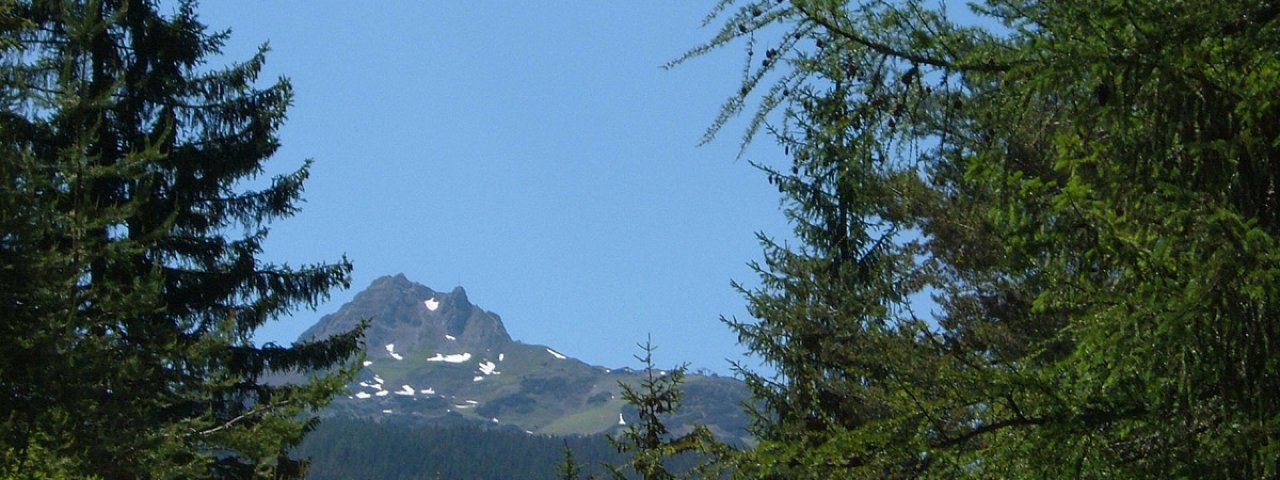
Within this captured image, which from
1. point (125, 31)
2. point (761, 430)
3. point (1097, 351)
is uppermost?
point (125, 31)

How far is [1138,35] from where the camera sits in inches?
149

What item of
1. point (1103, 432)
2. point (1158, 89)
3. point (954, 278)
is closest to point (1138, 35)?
point (1158, 89)

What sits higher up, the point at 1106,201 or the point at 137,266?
the point at 137,266

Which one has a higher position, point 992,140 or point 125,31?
point 125,31

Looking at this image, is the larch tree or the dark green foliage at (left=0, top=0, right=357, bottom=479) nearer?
the larch tree

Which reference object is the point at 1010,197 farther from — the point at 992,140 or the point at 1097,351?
the point at 1097,351

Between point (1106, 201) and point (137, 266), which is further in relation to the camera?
point (137, 266)

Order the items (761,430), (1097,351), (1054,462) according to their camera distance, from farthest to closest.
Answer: (761,430) < (1054,462) < (1097,351)

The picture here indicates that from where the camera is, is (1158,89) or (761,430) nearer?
(1158,89)

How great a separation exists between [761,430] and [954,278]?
5.13 metres

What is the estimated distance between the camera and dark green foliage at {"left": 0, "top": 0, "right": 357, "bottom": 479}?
1055 cm

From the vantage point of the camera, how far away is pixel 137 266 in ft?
56.1

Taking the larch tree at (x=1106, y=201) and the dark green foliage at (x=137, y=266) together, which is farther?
the dark green foliage at (x=137, y=266)

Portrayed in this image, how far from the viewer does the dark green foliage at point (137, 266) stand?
10.6m
